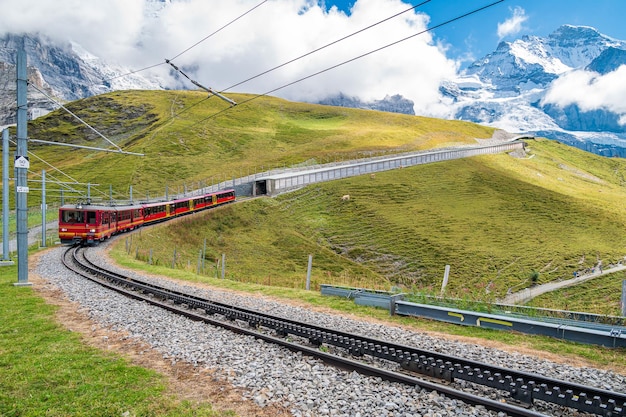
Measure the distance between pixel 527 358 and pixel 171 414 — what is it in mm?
8105

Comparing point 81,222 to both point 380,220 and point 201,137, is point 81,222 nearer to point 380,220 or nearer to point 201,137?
point 380,220

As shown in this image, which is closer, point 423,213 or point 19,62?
point 19,62

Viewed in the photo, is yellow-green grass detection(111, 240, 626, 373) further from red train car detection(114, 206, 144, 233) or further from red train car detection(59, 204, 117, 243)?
red train car detection(114, 206, 144, 233)

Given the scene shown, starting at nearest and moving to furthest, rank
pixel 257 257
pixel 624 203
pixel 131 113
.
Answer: pixel 257 257 < pixel 624 203 < pixel 131 113

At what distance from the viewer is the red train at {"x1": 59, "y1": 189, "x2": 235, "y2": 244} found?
128 feet

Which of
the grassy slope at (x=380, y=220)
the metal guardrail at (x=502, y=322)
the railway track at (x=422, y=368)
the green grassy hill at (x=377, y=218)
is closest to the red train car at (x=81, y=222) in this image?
the grassy slope at (x=380, y=220)

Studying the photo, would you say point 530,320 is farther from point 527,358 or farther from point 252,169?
point 252,169

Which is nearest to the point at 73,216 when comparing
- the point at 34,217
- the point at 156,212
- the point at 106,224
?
the point at 106,224

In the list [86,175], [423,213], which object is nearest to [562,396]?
[423,213]

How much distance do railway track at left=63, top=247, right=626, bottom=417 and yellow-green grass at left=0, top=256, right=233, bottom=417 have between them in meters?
3.43

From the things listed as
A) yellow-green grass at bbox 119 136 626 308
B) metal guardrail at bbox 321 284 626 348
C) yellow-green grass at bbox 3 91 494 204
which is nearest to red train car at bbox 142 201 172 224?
yellow-green grass at bbox 119 136 626 308

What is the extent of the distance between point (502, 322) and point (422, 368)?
4.95 m

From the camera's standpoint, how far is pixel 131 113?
157 m

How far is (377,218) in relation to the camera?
5709 centimetres
